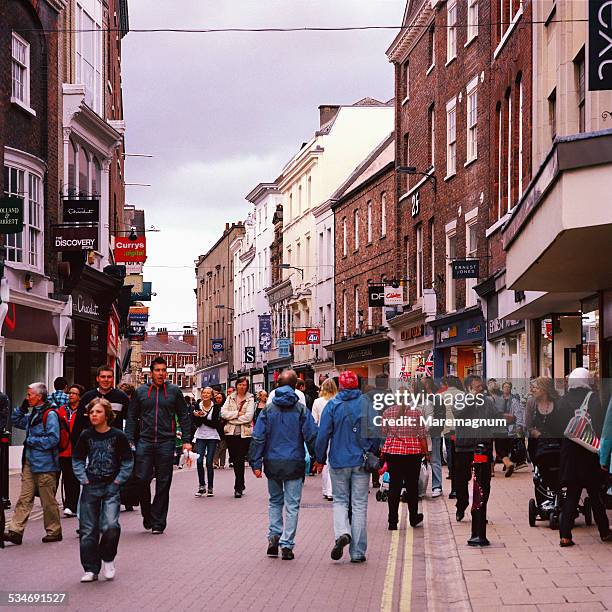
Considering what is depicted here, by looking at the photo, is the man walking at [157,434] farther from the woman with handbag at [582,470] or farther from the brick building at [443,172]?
the brick building at [443,172]

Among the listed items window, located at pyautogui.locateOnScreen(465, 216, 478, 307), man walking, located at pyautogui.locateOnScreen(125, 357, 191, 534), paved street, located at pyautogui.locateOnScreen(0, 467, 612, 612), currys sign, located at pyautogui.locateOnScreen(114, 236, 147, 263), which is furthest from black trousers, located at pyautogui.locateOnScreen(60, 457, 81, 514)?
currys sign, located at pyautogui.locateOnScreen(114, 236, 147, 263)

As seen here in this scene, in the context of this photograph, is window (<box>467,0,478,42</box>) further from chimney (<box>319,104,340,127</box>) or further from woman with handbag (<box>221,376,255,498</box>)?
chimney (<box>319,104,340,127</box>)

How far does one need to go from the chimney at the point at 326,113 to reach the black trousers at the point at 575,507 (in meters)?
53.5

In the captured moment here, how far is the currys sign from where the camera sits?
36.4 metres

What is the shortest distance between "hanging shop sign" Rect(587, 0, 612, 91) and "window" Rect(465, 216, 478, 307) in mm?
17243

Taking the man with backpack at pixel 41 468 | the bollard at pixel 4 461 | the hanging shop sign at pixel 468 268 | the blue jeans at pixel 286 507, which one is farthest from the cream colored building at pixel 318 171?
the blue jeans at pixel 286 507

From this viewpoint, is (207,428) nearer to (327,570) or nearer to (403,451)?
(403,451)

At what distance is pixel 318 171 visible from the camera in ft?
196

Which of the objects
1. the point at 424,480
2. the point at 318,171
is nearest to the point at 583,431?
the point at 424,480

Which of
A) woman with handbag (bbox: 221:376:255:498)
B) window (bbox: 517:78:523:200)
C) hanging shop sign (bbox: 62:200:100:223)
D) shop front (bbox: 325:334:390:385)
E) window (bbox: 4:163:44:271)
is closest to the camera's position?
woman with handbag (bbox: 221:376:255:498)

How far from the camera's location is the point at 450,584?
33.2 feet

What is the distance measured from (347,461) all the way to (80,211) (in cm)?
1860

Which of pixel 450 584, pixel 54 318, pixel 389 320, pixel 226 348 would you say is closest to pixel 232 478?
pixel 54 318

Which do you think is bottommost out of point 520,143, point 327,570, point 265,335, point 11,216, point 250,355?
point 327,570
